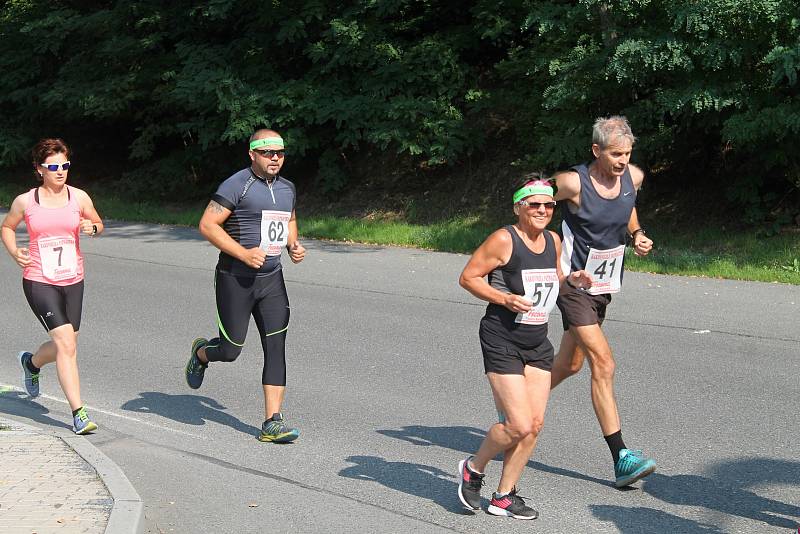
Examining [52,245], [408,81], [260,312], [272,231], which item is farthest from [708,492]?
[408,81]

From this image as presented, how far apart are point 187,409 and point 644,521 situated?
3.75 meters

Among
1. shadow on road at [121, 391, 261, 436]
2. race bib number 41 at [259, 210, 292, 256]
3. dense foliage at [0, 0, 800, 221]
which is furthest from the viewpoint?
dense foliage at [0, 0, 800, 221]

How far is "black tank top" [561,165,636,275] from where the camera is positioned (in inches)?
249

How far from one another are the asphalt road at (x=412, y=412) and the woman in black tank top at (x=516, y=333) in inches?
9.4

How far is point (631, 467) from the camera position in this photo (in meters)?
6.02

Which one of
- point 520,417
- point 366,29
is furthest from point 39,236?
point 366,29

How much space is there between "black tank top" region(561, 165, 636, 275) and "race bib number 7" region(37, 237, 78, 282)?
3305mm

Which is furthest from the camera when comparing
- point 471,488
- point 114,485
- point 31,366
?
point 31,366

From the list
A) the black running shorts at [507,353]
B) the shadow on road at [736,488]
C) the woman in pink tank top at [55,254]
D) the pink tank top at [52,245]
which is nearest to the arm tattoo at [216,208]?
the woman in pink tank top at [55,254]

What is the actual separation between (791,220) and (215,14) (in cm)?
1176

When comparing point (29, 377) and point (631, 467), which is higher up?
point (631, 467)

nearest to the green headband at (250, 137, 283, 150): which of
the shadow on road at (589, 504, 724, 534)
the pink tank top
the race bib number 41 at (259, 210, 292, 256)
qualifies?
the race bib number 41 at (259, 210, 292, 256)

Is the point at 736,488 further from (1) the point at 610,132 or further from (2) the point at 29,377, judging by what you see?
(2) the point at 29,377

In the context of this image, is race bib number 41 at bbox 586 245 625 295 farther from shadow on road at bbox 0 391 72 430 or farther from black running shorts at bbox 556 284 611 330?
shadow on road at bbox 0 391 72 430
